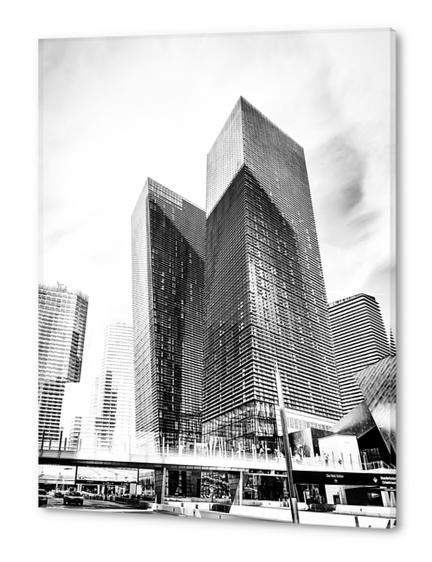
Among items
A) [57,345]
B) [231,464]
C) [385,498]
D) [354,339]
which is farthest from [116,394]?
[385,498]

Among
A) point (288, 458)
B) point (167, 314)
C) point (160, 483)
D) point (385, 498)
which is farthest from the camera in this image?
point (167, 314)

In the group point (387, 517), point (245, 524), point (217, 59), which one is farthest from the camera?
point (217, 59)

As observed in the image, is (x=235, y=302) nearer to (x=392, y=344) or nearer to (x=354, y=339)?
(x=354, y=339)

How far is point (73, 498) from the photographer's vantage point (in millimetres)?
2600

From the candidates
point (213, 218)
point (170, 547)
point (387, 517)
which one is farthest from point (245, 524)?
point (213, 218)

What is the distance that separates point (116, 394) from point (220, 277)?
63 cm

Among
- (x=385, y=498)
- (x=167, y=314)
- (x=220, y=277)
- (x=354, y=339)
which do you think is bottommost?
(x=385, y=498)

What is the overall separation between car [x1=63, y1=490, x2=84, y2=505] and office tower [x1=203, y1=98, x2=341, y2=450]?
23.1 inches

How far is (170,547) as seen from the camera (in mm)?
2527

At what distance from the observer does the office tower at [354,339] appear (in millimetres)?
2389

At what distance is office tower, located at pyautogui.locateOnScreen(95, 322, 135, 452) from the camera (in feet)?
8.45

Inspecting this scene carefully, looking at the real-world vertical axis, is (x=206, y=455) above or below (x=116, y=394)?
below
